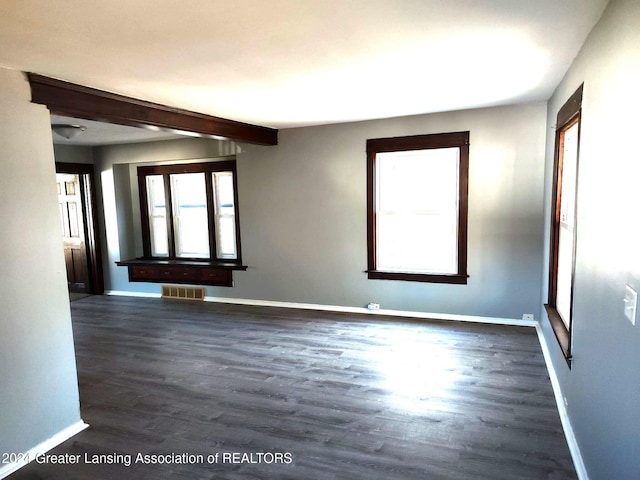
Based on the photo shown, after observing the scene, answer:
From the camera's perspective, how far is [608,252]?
5.86ft

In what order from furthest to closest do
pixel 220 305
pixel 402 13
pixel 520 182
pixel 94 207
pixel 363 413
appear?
1. pixel 94 207
2. pixel 220 305
3. pixel 520 182
4. pixel 363 413
5. pixel 402 13

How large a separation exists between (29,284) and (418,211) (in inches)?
151

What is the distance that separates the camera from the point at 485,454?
2.37 metres

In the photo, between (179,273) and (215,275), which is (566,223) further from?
(179,273)

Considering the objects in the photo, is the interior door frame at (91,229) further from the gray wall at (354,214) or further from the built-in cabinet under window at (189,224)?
the built-in cabinet under window at (189,224)

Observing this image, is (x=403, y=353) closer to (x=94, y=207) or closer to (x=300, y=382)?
(x=300, y=382)

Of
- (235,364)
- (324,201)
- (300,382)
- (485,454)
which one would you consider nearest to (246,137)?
(324,201)

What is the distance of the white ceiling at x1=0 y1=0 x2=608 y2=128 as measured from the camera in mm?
1818

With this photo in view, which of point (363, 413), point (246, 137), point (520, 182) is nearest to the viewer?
point (363, 413)

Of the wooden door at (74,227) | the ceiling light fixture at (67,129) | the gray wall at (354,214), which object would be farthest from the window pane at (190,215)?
the ceiling light fixture at (67,129)

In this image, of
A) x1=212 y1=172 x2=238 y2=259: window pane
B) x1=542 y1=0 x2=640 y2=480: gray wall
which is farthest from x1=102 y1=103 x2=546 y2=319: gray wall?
x1=542 y1=0 x2=640 y2=480: gray wall

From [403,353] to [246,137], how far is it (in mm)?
3013

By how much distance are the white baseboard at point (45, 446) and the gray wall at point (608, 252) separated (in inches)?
119

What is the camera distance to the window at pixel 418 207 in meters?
Result: 4.63
